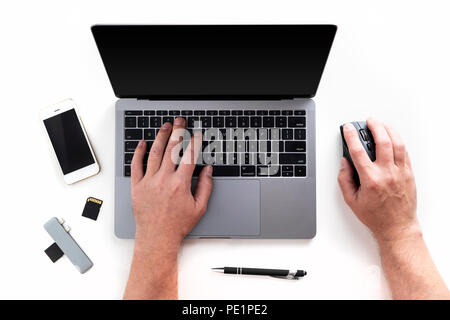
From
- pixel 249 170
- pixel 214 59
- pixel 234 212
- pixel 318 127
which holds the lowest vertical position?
pixel 234 212

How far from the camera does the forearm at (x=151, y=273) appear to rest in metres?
0.77

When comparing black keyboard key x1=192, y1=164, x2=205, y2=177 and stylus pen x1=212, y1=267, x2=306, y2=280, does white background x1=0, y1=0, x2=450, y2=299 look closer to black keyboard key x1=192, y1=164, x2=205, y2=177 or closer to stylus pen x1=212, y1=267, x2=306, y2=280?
stylus pen x1=212, y1=267, x2=306, y2=280

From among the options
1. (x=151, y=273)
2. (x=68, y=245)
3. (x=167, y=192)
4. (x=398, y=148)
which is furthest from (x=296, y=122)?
(x=68, y=245)

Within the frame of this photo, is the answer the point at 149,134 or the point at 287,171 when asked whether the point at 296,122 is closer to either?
the point at 287,171

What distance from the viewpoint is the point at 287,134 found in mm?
799

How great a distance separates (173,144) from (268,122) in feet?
0.76

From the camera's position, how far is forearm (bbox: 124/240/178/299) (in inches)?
30.4

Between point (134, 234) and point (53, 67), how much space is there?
467mm

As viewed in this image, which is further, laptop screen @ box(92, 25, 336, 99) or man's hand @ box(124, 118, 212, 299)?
man's hand @ box(124, 118, 212, 299)

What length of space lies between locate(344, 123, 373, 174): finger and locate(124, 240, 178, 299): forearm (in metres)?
0.47

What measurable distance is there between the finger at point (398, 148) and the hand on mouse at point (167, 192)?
0.44 metres

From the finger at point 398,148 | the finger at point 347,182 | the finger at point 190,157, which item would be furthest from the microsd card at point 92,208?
the finger at point 398,148

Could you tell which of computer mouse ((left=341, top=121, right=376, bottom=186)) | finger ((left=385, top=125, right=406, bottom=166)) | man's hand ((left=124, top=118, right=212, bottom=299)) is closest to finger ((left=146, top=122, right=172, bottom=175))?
man's hand ((left=124, top=118, right=212, bottom=299))
